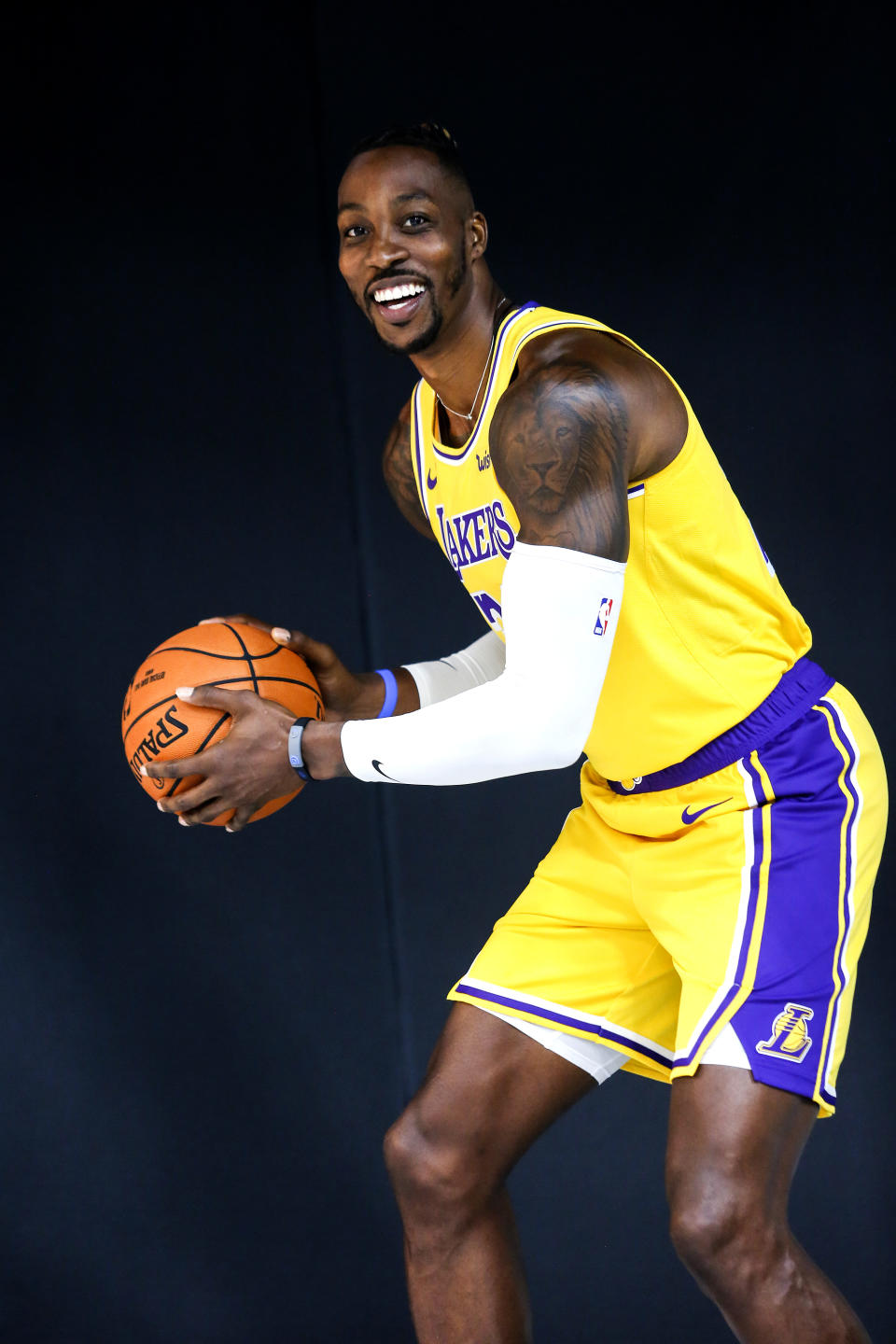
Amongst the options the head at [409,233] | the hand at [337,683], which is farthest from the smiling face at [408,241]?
the hand at [337,683]

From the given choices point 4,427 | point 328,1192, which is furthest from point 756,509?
point 328,1192

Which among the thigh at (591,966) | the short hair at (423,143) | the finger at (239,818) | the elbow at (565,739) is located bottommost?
the thigh at (591,966)

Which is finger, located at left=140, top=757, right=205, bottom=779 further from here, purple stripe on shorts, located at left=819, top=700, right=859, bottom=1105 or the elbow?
purple stripe on shorts, located at left=819, top=700, right=859, bottom=1105

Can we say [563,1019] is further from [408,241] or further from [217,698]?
[408,241]

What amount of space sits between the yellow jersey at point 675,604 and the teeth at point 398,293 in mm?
143

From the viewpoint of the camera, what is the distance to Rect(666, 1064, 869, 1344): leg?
1.74 m

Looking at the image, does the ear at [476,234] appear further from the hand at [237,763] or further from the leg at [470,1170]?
the leg at [470,1170]

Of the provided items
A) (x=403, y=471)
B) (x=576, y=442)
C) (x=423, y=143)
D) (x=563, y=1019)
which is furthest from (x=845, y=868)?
(x=423, y=143)

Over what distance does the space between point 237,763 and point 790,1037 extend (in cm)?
82

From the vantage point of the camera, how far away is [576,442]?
1.71 m

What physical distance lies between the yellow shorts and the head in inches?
29.7

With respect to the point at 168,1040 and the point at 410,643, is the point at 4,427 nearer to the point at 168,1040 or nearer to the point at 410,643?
the point at 410,643

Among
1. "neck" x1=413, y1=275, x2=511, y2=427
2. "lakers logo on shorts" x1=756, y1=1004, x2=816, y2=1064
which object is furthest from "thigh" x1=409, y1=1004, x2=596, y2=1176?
"neck" x1=413, y1=275, x2=511, y2=427

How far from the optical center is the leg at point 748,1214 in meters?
1.74
